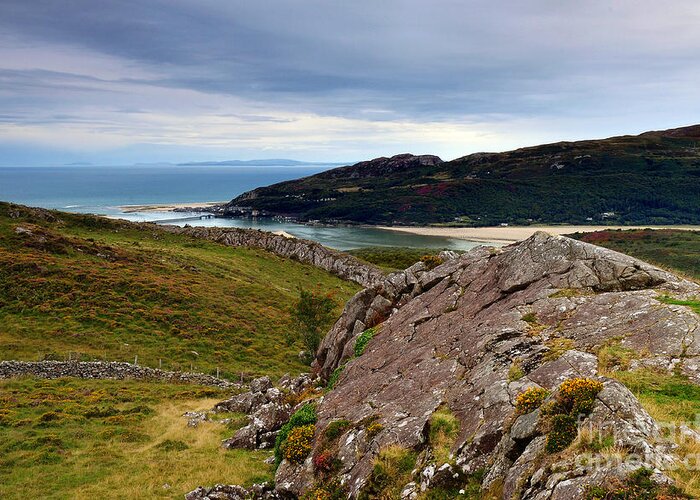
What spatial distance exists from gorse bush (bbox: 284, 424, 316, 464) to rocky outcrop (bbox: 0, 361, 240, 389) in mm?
19552

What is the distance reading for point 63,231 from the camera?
77688 millimetres

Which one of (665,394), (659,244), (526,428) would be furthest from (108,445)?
(659,244)

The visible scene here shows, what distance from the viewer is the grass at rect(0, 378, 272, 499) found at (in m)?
18.5

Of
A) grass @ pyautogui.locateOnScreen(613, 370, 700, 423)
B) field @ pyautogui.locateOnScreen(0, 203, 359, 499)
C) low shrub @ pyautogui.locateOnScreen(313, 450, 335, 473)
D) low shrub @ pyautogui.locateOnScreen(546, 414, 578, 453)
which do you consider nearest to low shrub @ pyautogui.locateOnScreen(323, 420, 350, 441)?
low shrub @ pyautogui.locateOnScreen(313, 450, 335, 473)

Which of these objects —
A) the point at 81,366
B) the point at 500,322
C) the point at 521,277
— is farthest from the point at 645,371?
the point at 81,366

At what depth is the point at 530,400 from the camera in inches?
433

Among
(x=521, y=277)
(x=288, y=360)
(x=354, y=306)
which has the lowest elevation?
(x=288, y=360)

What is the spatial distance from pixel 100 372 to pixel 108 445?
14.5 meters


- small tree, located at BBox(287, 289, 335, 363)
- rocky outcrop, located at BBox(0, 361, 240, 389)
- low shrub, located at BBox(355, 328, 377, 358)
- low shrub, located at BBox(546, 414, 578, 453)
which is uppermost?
low shrub, located at BBox(546, 414, 578, 453)

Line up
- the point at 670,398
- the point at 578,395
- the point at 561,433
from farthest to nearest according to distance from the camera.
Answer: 1. the point at 670,398
2. the point at 578,395
3. the point at 561,433

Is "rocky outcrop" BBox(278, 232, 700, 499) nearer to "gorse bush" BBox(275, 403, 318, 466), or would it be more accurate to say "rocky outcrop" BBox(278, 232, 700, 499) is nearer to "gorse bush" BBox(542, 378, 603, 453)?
"gorse bush" BBox(542, 378, 603, 453)

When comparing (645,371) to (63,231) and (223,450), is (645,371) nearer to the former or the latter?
(223,450)

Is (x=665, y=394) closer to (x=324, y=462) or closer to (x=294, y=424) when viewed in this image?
(x=324, y=462)

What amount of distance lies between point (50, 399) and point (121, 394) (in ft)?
14.1
